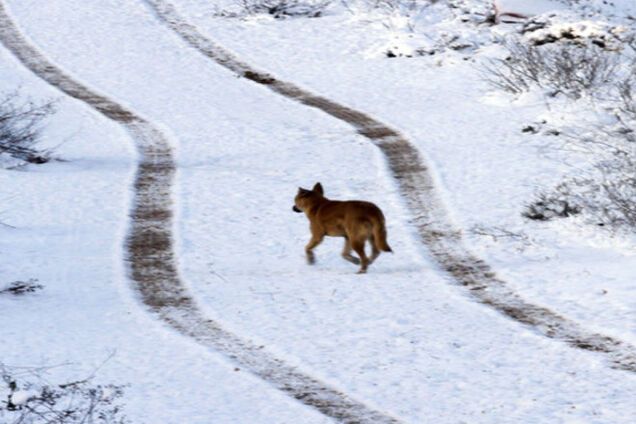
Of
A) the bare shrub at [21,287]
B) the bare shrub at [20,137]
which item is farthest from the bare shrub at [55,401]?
the bare shrub at [20,137]

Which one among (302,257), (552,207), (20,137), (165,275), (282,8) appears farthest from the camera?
(282,8)

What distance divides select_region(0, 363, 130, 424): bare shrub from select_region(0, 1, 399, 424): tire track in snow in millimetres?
1676

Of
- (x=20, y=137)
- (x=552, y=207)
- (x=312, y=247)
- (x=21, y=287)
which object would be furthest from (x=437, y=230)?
(x=20, y=137)

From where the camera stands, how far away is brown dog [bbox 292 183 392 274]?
15633mm

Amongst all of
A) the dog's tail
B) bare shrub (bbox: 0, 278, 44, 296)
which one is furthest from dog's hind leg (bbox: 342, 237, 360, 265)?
bare shrub (bbox: 0, 278, 44, 296)

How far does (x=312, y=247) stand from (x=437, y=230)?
91.7 inches

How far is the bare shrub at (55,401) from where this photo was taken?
11121 mm

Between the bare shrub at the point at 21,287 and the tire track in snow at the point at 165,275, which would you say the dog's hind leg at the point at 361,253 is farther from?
the bare shrub at the point at 21,287

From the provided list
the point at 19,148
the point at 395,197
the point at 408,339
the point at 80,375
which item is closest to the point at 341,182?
the point at 395,197

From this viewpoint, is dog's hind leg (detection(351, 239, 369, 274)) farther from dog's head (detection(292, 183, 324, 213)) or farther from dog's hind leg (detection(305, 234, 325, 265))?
dog's head (detection(292, 183, 324, 213))

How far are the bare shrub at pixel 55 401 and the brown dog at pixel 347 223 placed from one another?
4460 millimetres

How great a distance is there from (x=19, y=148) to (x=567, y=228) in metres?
10.5

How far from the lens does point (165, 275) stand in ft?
54.0

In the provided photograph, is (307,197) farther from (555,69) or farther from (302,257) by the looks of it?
(555,69)
